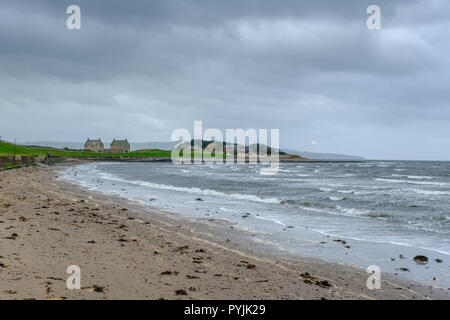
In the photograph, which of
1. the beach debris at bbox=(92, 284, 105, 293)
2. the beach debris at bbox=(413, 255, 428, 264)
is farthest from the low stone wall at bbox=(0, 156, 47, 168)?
the beach debris at bbox=(413, 255, 428, 264)

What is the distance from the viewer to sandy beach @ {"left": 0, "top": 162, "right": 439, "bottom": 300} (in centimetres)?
681

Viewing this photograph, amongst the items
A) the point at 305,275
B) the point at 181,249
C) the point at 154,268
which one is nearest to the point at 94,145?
the point at 181,249

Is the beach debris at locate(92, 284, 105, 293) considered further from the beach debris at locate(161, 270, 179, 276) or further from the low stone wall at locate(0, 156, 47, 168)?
the low stone wall at locate(0, 156, 47, 168)

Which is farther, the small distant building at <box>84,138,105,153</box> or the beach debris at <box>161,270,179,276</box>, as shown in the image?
the small distant building at <box>84,138,105,153</box>

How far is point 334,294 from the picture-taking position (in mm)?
7570

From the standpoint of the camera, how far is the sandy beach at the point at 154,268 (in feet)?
22.4

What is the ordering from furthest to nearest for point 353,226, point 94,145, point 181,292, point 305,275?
point 94,145, point 353,226, point 305,275, point 181,292

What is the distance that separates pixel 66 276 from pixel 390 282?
23.3 feet

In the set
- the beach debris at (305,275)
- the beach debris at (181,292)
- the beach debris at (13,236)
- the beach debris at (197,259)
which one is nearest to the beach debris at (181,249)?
the beach debris at (197,259)

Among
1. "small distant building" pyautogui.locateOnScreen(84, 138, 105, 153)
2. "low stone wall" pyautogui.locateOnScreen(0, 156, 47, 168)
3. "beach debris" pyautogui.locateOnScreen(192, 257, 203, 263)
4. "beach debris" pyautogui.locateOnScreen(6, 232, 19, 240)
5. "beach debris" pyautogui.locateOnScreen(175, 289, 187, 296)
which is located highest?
"small distant building" pyautogui.locateOnScreen(84, 138, 105, 153)

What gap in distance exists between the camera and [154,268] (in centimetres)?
852

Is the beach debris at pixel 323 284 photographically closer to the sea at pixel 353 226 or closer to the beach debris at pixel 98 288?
the sea at pixel 353 226

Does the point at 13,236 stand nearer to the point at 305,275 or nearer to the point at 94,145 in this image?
the point at 305,275
